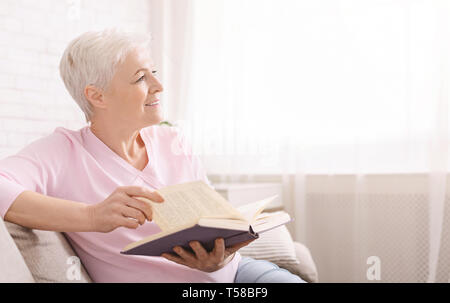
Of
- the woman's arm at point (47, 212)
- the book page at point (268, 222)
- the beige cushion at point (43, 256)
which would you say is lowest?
the beige cushion at point (43, 256)

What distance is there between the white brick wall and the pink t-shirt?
1.63m

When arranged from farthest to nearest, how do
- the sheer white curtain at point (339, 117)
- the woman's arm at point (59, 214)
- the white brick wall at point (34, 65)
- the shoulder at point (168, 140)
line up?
1. the white brick wall at point (34, 65)
2. the sheer white curtain at point (339, 117)
3. the shoulder at point (168, 140)
4. the woman's arm at point (59, 214)

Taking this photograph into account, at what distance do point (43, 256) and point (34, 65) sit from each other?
2.01m

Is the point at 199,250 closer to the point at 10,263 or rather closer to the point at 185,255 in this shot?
the point at 185,255

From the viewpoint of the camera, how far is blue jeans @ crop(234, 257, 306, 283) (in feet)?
3.57

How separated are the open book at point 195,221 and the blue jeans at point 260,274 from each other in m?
0.19

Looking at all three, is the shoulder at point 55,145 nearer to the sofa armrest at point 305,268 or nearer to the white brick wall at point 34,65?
the sofa armrest at point 305,268

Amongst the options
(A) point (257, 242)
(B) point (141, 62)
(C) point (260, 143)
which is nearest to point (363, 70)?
(C) point (260, 143)

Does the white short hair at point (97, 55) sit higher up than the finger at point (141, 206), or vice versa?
the white short hair at point (97, 55)

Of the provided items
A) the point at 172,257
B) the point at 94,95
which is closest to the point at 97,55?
the point at 94,95

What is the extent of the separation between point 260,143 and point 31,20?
156 centimetres

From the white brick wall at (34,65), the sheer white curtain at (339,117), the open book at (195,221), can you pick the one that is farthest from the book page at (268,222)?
the white brick wall at (34,65)

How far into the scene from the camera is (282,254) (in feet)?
5.38

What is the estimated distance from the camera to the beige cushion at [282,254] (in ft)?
5.36
